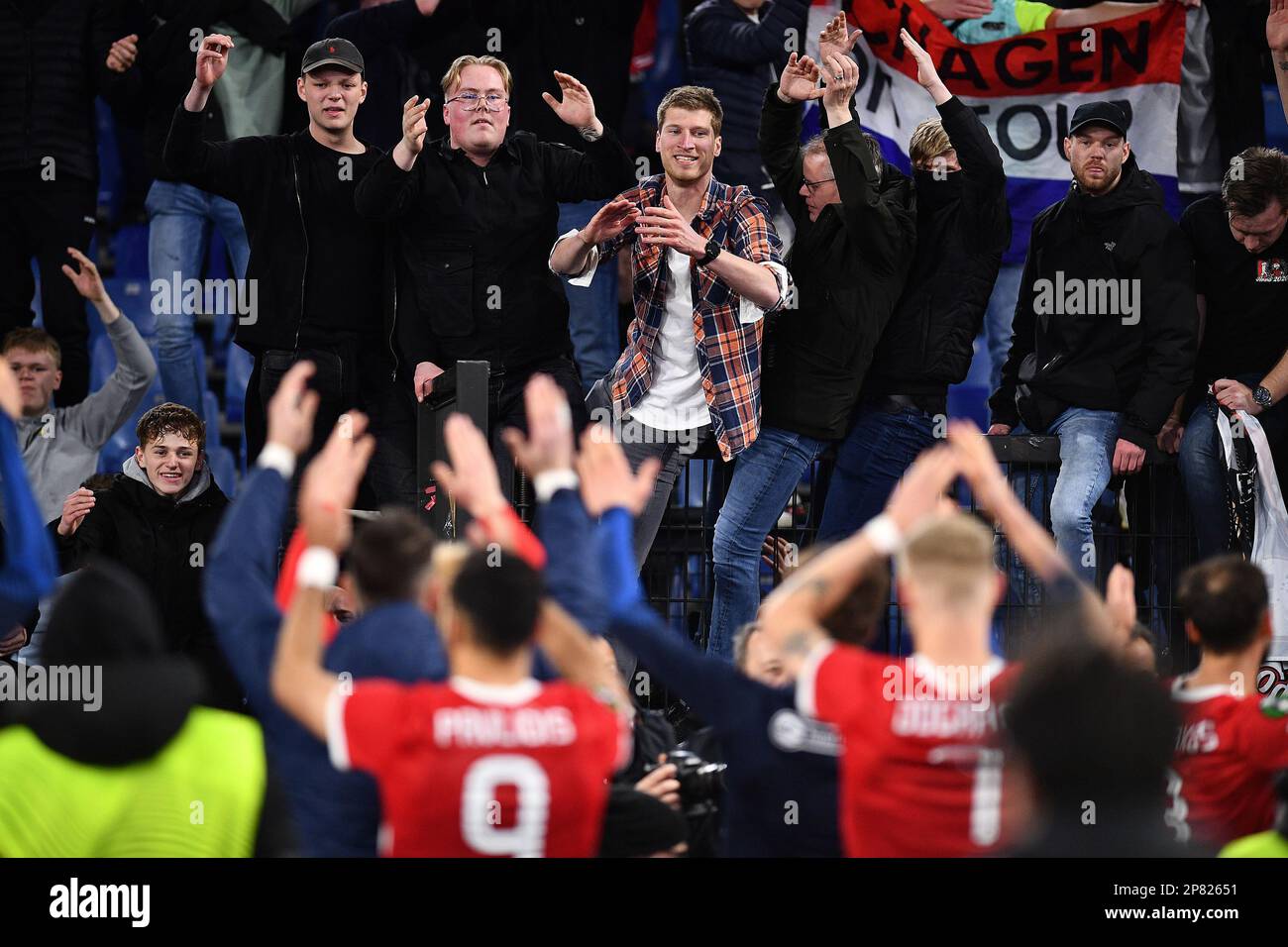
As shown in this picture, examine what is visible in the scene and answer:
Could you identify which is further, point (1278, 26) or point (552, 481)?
point (1278, 26)

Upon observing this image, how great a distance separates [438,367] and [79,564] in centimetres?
165

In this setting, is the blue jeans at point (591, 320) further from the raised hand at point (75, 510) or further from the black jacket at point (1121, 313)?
the raised hand at point (75, 510)

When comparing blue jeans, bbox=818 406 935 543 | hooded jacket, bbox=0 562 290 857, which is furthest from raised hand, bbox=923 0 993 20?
hooded jacket, bbox=0 562 290 857

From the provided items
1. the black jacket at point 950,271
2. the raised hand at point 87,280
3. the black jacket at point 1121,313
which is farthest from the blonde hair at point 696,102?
the raised hand at point 87,280

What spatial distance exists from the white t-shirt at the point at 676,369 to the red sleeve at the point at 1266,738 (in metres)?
2.69

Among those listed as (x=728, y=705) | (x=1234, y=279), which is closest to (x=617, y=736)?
(x=728, y=705)

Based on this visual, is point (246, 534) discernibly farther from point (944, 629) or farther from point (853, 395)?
point (853, 395)

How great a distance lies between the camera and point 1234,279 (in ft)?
23.9

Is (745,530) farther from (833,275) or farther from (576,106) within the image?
(576,106)

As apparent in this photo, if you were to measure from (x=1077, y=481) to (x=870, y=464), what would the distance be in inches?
32.1

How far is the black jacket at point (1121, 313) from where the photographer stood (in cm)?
705

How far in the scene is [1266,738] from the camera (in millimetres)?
4781

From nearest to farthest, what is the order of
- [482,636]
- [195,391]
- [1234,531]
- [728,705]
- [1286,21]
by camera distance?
[482,636]
[728,705]
[1234,531]
[1286,21]
[195,391]

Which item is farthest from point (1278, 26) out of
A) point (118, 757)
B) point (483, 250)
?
point (118, 757)
